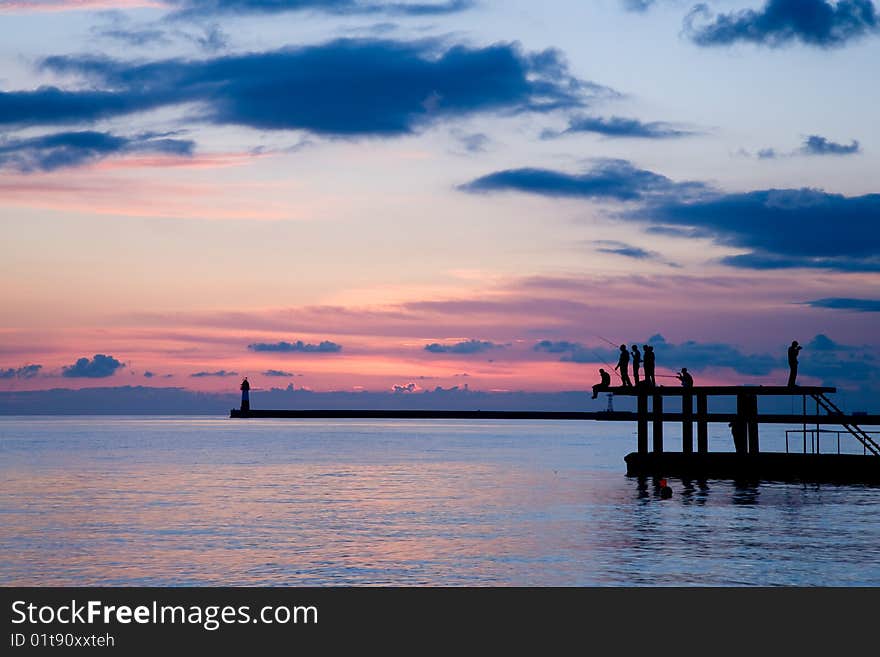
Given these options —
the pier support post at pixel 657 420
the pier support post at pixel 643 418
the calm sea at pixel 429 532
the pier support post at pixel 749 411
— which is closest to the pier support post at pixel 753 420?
the pier support post at pixel 749 411

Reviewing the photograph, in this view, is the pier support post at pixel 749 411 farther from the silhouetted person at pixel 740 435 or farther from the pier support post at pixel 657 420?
the pier support post at pixel 657 420

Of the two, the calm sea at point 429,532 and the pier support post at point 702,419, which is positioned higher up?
the pier support post at point 702,419

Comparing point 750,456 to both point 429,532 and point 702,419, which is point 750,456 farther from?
point 429,532

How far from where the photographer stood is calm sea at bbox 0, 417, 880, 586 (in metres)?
28.5

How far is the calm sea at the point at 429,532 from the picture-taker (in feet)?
93.6

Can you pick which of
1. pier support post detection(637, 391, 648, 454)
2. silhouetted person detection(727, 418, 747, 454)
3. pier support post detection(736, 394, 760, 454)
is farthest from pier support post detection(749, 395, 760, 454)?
pier support post detection(637, 391, 648, 454)

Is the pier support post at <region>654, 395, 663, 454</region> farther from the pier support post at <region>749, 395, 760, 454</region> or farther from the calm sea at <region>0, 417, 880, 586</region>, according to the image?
the pier support post at <region>749, 395, 760, 454</region>

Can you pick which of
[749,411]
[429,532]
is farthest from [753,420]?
[429,532]

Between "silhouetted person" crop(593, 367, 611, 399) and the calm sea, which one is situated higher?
"silhouetted person" crop(593, 367, 611, 399)

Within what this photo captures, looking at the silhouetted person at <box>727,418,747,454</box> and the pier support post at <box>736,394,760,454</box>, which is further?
the silhouetted person at <box>727,418,747,454</box>

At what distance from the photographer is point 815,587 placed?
86.7ft
